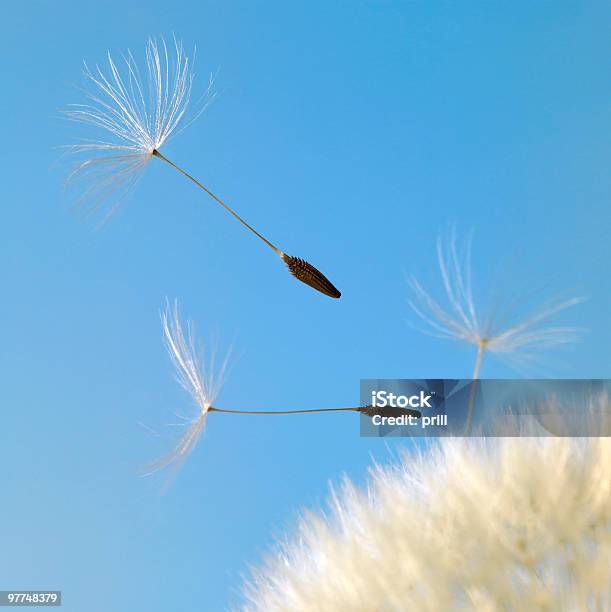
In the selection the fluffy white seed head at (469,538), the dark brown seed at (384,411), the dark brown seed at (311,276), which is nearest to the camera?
the fluffy white seed head at (469,538)

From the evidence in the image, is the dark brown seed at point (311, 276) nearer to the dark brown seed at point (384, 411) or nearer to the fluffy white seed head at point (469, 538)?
the dark brown seed at point (384, 411)

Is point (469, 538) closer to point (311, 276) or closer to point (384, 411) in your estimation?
point (384, 411)

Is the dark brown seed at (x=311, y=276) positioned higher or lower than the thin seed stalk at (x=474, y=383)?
higher

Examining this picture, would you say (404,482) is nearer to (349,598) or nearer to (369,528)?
(369,528)

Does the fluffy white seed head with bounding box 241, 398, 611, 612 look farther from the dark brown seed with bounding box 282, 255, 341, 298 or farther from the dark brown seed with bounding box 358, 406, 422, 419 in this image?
the dark brown seed with bounding box 282, 255, 341, 298

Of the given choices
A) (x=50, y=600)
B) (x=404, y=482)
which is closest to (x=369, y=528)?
(x=404, y=482)
